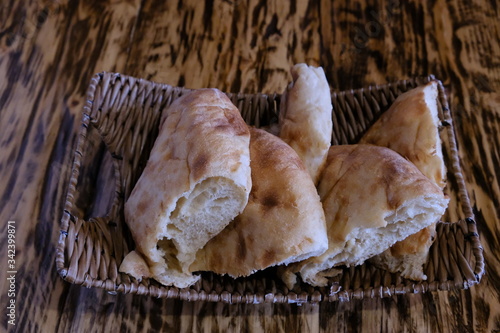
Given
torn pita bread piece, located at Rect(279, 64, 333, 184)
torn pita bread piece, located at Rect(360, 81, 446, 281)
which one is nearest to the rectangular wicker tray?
torn pita bread piece, located at Rect(360, 81, 446, 281)

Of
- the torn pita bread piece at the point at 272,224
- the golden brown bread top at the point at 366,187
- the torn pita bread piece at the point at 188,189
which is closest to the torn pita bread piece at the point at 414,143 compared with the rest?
the golden brown bread top at the point at 366,187

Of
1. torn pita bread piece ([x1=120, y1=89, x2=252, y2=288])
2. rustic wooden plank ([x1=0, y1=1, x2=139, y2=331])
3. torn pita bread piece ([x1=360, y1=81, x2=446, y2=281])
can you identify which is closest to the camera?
torn pita bread piece ([x1=120, y1=89, x2=252, y2=288])

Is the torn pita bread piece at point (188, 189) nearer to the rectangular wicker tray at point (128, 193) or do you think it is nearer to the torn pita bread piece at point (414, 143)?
the rectangular wicker tray at point (128, 193)

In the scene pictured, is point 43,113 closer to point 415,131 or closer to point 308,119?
point 308,119

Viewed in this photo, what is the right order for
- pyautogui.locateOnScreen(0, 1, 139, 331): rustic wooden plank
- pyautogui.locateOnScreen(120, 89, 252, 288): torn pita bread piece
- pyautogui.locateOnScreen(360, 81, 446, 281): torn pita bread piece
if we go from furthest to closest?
pyautogui.locateOnScreen(0, 1, 139, 331): rustic wooden plank
pyautogui.locateOnScreen(360, 81, 446, 281): torn pita bread piece
pyautogui.locateOnScreen(120, 89, 252, 288): torn pita bread piece

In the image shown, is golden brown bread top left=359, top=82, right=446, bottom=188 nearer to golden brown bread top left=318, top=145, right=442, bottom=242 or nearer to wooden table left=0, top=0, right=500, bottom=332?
golden brown bread top left=318, top=145, right=442, bottom=242

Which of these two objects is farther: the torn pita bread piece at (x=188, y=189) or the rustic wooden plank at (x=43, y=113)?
the rustic wooden plank at (x=43, y=113)
